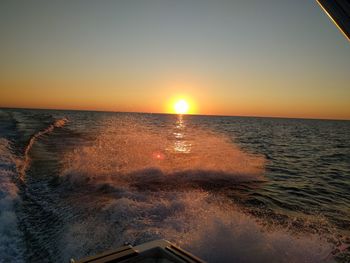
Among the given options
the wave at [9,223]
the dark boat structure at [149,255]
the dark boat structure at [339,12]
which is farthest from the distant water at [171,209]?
the dark boat structure at [339,12]

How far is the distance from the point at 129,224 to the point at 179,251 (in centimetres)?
361

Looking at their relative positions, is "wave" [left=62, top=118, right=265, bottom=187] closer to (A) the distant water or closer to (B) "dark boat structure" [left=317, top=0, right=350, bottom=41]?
(A) the distant water

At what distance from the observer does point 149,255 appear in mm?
A: 3758

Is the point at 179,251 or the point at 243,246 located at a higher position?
the point at 179,251

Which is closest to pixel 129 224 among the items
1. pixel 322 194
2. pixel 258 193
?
pixel 258 193

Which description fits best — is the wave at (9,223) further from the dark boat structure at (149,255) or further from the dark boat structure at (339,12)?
the dark boat structure at (339,12)

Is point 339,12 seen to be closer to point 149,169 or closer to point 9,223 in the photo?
point 9,223

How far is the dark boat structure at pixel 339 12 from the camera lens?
1.62 metres

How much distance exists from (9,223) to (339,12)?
26.4 ft

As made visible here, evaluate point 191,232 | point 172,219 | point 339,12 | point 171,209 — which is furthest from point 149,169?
point 339,12

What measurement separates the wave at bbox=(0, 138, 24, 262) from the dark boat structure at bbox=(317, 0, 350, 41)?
641cm

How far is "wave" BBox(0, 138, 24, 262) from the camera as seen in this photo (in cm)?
570

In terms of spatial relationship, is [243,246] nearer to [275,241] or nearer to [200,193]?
[275,241]

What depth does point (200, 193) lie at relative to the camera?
10250 millimetres
